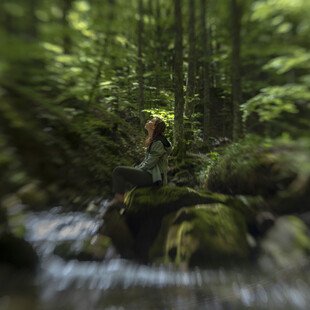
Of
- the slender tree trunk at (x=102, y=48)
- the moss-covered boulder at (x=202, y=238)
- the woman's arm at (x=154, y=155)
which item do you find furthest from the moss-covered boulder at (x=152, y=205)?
the slender tree trunk at (x=102, y=48)

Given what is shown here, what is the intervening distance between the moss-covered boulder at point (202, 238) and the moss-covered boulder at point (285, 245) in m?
0.28

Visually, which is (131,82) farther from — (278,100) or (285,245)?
Answer: (285,245)

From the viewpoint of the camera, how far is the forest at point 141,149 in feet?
13.2

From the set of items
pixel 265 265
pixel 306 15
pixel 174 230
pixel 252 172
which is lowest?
pixel 265 265

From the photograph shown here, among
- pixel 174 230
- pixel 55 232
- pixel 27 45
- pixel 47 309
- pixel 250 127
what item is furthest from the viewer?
pixel 250 127

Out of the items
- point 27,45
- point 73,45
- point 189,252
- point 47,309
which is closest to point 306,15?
point 73,45

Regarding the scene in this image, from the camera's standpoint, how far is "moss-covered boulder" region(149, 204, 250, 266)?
462cm

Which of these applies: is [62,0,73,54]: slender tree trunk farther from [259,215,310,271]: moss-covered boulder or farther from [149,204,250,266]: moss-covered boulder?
[259,215,310,271]: moss-covered boulder

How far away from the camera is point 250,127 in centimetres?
737

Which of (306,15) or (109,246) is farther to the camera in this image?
(306,15)

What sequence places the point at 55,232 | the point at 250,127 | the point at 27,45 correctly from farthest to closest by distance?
the point at 250,127, the point at 55,232, the point at 27,45

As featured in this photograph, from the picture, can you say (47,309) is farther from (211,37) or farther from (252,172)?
(211,37)

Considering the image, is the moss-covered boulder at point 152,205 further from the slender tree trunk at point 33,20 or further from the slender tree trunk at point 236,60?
the slender tree trunk at point 33,20

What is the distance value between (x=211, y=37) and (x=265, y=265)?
681 centimetres
